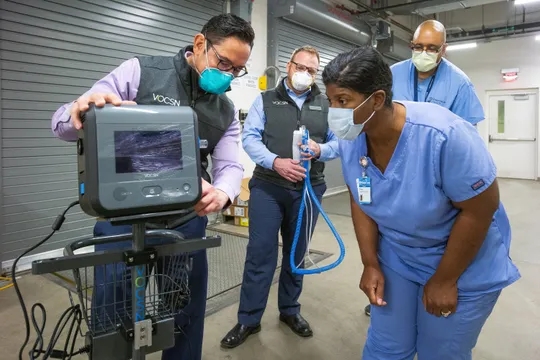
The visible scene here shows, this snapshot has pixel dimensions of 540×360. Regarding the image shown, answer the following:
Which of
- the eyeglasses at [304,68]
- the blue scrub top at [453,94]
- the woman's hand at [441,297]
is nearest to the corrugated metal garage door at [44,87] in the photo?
the eyeglasses at [304,68]

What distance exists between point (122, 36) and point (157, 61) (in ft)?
7.67

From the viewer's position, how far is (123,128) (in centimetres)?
67

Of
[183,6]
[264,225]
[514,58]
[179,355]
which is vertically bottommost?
[179,355]

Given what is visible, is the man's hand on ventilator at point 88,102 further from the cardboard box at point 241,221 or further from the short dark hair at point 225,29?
the cardboard box at point 241,221

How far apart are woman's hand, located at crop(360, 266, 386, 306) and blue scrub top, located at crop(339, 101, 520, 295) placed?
0.05 m

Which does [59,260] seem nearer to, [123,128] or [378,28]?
[123,128]

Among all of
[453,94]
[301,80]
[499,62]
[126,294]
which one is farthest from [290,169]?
[499,62]

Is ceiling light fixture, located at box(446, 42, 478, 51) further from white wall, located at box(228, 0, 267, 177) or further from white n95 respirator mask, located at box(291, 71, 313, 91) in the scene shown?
white n95 respirator mask, located at box(291, 71, 313, 91)

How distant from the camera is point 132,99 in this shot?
1.19 metres

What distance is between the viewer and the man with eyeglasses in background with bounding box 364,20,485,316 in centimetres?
174

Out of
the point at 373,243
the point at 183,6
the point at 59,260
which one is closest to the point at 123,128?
the point at 59,260

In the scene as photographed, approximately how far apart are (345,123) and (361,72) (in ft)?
0.50

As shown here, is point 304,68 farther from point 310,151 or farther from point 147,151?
point 147,151

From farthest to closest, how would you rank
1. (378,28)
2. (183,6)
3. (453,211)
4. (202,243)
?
1. (378,28)
2. (183,6)
3. (453,211)
4. (202,243)
